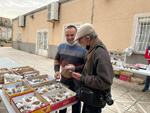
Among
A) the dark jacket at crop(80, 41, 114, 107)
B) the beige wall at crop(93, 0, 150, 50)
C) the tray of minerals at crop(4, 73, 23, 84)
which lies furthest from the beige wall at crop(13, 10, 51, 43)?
the dark jacket at crop(80, 41, 114, 107)

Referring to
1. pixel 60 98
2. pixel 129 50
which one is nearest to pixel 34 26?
pixel 129 50

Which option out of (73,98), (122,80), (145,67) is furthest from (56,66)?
(122,80)

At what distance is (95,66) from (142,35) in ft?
13.6

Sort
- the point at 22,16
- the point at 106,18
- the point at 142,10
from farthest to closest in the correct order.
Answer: the point at 22,16, the point at 106,18, the point at 142,10

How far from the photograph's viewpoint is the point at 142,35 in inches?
167

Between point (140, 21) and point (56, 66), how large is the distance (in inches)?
161

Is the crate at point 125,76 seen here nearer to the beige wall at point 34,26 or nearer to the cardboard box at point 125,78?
the cardboard box at point 125,78

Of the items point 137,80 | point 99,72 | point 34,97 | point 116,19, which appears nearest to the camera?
point 99,72

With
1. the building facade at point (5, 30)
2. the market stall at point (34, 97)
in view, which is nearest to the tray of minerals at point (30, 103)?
the market stall at point (34, 97)

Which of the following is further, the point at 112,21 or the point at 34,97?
the point at 112,21

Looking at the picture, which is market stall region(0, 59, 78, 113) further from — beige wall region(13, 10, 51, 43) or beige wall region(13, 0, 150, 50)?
beige wall region(13, 10, 51, 43)

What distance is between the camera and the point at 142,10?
13.4ft

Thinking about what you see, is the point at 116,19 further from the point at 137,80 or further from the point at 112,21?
the point at 137,80

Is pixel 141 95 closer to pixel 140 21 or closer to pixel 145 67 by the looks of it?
pixel 145 67
